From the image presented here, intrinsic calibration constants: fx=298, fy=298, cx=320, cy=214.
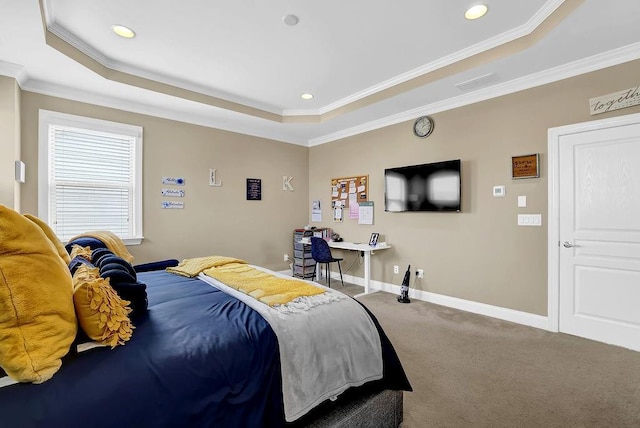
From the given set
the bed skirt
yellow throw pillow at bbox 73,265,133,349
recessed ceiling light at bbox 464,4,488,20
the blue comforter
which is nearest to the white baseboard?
the bed skirt

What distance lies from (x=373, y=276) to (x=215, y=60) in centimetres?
366

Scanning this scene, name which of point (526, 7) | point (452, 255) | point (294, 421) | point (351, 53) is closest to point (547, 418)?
point (294, 421)

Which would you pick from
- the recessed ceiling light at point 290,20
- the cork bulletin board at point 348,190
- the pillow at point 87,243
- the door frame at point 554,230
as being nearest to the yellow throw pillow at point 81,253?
the pillow at point 87,243

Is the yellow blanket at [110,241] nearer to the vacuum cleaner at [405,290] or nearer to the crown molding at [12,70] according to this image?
the crown molding at [12,70]

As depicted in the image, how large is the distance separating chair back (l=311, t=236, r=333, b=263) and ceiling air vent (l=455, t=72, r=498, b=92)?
2.70 metres

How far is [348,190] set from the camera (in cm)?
518

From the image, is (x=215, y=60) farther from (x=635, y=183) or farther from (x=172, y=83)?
(x=635, y=183)

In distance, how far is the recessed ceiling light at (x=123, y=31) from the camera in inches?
103

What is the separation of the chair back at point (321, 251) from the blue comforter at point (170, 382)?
301 cm

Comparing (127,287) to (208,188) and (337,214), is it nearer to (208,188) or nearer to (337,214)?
(208,188)

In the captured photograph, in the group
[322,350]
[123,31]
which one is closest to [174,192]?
[123,31]

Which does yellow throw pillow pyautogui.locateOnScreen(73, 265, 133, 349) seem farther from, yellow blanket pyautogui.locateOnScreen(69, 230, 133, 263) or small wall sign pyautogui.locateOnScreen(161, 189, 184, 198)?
small wall sign pyautogui.locateOnScreen(161, 189, 184, 198)

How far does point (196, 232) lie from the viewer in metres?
4.42

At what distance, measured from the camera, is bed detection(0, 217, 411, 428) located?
0.94 metres
